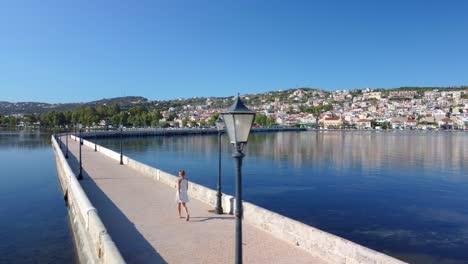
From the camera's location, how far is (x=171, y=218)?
11633mm

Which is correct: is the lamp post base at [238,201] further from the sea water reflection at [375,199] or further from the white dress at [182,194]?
the sea water reflection at [375,199]

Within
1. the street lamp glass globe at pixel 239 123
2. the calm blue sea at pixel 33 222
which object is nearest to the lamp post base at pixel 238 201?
the street lamp glass globe at pixel 239 123

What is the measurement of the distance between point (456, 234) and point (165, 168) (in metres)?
26.5

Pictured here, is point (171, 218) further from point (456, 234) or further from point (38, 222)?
point (456, 234)

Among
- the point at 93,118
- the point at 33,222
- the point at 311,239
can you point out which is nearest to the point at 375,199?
the point at 311,239

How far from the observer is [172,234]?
9.98m

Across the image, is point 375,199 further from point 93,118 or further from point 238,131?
point 93,118

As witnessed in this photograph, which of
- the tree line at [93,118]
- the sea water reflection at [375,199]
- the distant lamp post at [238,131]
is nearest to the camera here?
the distant lamp post at [238,131]

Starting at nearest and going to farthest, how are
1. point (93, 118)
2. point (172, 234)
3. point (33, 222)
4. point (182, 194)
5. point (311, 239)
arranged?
point (311, 239), point (172, 234), point (182, 194), point (33, 222), point (93, 118)

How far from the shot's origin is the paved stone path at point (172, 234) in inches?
329

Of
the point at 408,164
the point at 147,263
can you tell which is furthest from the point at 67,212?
the point at 408,164

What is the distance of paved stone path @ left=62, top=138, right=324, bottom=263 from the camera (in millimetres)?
8367

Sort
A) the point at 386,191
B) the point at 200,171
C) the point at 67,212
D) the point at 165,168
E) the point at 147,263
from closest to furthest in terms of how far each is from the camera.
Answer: the point at 147,263 → the point at 67,212 → the point at 386,191 → the point at 200,171 → the point at 165,168

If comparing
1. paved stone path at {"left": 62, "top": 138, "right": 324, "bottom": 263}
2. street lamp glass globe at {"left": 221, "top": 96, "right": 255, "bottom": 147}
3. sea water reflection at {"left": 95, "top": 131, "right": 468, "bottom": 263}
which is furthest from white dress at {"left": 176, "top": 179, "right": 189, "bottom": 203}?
sea water reflection at {"left": 95, "top": 131, "right": 468, "bottom": 263}
